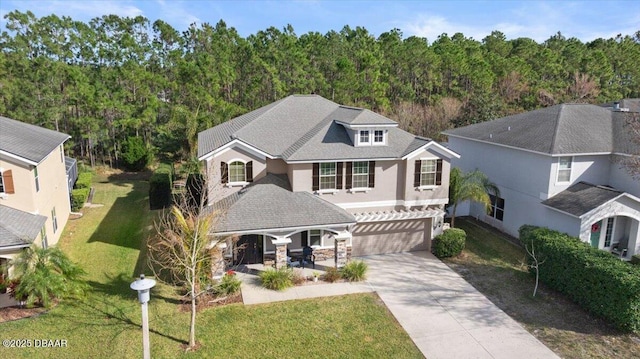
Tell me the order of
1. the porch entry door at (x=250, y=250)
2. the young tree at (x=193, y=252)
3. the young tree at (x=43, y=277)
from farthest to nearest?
the porch entry door at (x=250, y=250) < the young tree at (x=43, y=277) < the young tree at (x=193, y=252)

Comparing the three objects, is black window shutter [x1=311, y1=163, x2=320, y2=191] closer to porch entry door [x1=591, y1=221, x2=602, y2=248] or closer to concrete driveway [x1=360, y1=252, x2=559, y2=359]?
concrete driveway [x1=360, y1=252, x2=559, y2=359]

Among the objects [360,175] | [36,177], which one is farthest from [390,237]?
[36,177]

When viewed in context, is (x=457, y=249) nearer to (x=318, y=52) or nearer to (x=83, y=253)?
(x=83, y=253)

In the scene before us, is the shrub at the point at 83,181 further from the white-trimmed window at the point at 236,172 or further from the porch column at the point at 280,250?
the porch column at the point at 280,250

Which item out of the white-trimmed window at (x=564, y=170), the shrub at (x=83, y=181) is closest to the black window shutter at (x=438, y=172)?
the white-trimmed window at (x=564, y=170)

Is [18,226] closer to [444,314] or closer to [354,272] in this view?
[354,272]

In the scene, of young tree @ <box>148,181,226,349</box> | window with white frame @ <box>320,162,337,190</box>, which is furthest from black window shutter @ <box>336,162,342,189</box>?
young tree @ <box>148,181,226,349</box>
